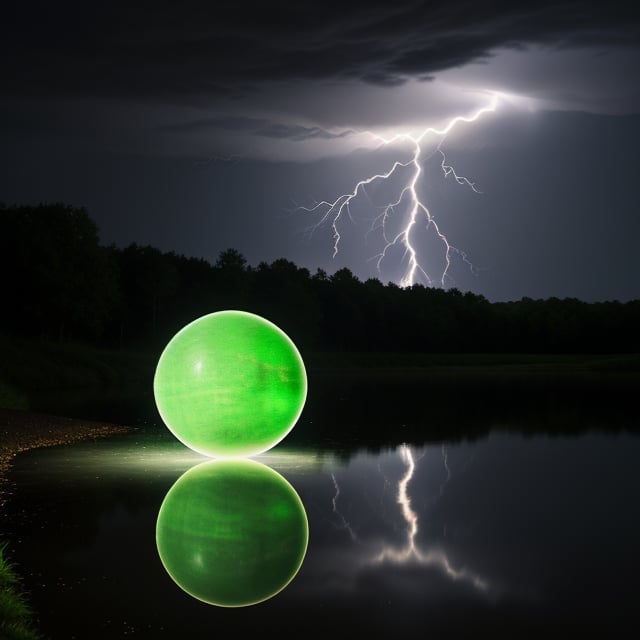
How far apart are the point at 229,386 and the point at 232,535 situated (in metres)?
4.86

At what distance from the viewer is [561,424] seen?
24.2m

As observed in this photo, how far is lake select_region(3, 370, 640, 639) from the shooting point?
277 inches

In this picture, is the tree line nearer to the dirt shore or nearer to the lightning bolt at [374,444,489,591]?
the dirt shore

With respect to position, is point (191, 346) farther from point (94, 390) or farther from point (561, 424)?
point (94, 390)

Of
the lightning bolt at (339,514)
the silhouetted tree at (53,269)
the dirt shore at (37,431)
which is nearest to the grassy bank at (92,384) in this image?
the dirt shore at (37,431)

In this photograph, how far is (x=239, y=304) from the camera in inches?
3388

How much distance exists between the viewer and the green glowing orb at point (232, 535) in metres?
7.87

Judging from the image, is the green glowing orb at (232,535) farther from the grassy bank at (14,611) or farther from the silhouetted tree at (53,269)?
the silhouetted tree at (53,269)

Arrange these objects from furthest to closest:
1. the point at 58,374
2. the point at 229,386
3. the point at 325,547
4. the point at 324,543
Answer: the point at 58,374 < the point at 229,386 < the point at 324,543 < the point at 325,547

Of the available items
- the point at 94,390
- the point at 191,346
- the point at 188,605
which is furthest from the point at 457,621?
the point at 94,390

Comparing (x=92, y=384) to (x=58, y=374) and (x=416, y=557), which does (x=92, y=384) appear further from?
(x=416, y=557)

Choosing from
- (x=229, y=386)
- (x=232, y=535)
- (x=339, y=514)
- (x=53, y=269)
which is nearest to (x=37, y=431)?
(x=229, y=386)

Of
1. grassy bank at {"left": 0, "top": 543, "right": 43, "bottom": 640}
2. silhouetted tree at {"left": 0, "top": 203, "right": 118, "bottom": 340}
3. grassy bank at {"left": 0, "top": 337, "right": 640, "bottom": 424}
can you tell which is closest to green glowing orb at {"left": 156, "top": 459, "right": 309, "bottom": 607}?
grassy bank at {"left": 0, "top": 543, "right": 43, "bottom": 640}

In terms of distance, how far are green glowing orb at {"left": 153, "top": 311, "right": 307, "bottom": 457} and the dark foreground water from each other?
65cm
